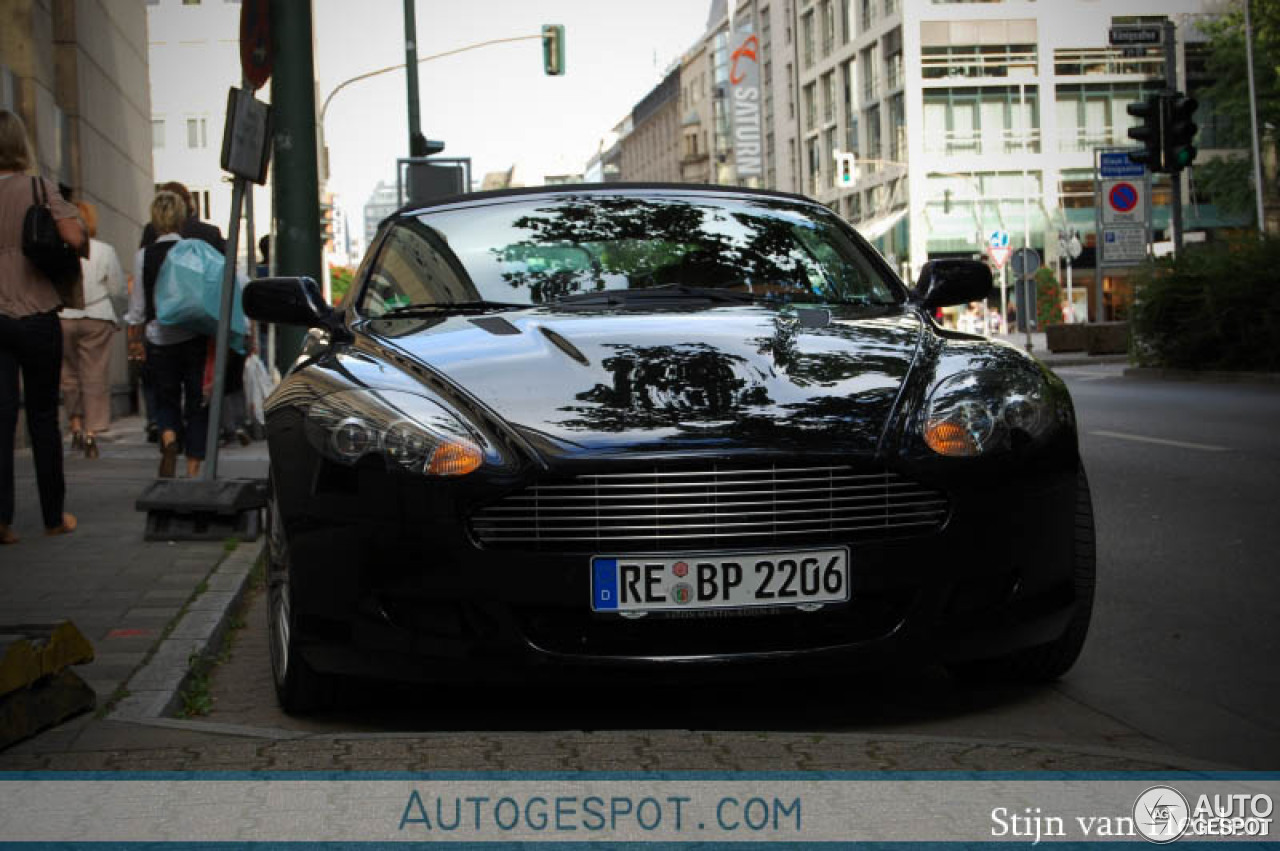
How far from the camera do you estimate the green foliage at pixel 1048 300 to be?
55031 mm

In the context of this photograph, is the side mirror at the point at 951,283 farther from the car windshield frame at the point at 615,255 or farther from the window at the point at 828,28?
the window at the point at 828,28

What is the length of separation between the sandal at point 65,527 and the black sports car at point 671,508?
12.0ft


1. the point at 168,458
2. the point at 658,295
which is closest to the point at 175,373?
Answer: the point at 168,458

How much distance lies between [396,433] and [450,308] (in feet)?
3.80

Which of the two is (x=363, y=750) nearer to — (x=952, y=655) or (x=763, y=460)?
(x=763, y=460)

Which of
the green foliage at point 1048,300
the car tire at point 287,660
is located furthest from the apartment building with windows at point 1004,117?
the car tire at point 287,660

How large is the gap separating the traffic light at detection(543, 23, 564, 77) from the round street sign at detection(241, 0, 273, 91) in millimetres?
23508

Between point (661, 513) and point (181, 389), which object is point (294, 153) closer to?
point (181, 389)

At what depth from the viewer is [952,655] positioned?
13.0ft

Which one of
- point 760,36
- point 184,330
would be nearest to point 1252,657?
point 184,330

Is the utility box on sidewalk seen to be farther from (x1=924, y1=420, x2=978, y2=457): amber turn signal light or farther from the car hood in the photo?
(x1=924, y1=420, x2=978, y2=457): amber turn signal light

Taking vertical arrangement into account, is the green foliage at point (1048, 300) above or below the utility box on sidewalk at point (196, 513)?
above

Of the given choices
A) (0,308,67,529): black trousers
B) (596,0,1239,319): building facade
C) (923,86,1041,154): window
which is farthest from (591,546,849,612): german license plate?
(923,86,1041,154): window

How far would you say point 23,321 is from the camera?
24.2ft
